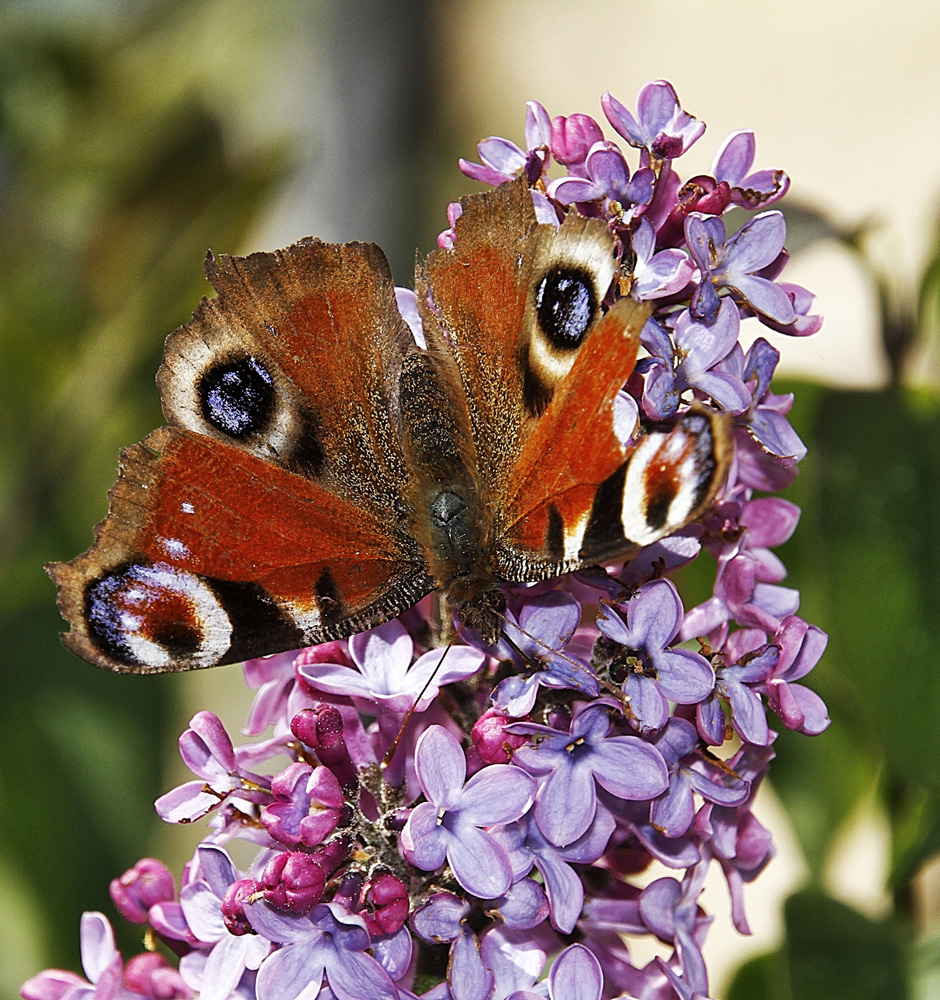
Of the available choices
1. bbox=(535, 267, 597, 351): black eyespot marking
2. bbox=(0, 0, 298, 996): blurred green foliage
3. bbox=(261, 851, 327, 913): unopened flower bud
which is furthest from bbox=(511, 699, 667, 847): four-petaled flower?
bbox=(0, 0, 298, 996): blurred green foliage

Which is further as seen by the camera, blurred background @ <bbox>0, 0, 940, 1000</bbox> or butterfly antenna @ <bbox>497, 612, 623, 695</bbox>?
blurred background @ <bbox>0, 0, 940, 1000</bbox>

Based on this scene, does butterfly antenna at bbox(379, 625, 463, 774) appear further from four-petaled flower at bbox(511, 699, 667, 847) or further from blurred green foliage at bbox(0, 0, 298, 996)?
blurred green foliage at bbox(0, 0, 298, 996)

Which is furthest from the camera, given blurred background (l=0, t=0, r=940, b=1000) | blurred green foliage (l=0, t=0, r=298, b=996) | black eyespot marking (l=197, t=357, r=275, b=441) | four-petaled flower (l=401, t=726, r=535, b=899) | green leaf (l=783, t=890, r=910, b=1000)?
blurred green foliage (l=0, t=0, r=298, b=996)

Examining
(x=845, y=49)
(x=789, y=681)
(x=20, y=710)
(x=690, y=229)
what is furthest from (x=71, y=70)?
(x=845, y=49)

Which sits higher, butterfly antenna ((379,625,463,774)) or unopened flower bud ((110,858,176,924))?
butterfly antenna ((379,625,463,774))

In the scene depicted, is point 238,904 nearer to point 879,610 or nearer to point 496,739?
point 496,739

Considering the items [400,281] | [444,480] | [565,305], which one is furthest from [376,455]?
[400,281]

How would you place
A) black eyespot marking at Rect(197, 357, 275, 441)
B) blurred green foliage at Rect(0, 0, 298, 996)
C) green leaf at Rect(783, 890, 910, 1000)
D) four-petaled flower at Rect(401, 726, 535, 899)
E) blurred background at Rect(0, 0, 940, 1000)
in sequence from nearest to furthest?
four-petaled flower at Rect(401, 726, 535, 899)
black eyespot marking at Rect(197, 357, 275, 441)
green leaf at Rect(783, 890, 910, 1000)
blurred background at Rect(0, 0, 940, 1000)
blurred green foliage at Rect(0, 0, 298, 996)
